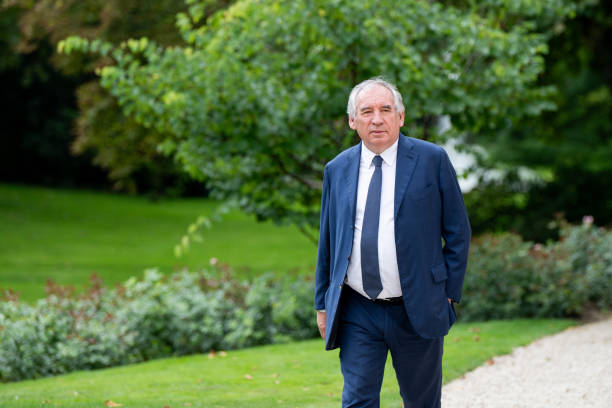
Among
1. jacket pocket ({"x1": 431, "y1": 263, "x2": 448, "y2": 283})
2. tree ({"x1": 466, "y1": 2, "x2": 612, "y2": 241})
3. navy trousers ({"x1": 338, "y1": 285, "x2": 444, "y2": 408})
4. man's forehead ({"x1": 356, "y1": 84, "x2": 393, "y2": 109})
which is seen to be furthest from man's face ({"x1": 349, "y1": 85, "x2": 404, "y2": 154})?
tree ({"x1": 466, "y1": 2, "x2": 612, "y2": 241})

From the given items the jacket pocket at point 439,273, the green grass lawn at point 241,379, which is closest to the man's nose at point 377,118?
the jacket pocket at point 439,273

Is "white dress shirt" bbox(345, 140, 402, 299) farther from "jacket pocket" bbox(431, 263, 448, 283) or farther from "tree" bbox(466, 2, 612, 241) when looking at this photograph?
"tree" bbox(466, 2, 612, 241)

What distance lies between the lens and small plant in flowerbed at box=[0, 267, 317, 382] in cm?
691

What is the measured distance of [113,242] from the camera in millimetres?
18047

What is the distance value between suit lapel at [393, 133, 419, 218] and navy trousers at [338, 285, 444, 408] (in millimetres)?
476

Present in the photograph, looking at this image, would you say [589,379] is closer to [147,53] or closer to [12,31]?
[147,53]

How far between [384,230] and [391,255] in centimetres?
12

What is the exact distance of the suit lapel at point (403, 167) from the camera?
3266mm

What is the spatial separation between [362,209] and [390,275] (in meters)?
0.33

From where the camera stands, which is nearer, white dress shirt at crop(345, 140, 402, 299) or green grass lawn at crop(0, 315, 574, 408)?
white dress shirt at crop(345, 140, 402, 299)

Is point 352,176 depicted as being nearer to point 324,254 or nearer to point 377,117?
point 377,117

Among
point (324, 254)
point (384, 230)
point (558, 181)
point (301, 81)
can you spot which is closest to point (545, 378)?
point (324, 254)

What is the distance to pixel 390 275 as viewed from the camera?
10.8 feet

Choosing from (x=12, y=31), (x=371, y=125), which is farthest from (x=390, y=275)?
(x=12, y=31)
